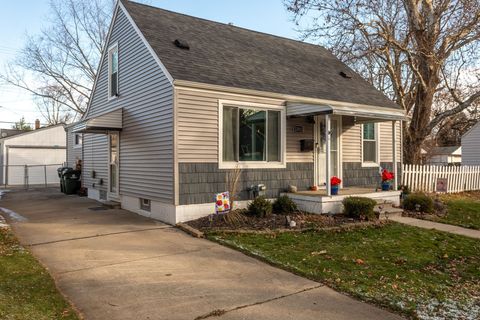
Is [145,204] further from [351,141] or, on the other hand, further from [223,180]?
[351,141]

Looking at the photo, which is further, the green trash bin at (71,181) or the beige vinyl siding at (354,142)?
the green trash bin at (71,181)

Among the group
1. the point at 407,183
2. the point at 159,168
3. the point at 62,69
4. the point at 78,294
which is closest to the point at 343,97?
the point at 407,183

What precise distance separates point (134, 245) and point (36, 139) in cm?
2257

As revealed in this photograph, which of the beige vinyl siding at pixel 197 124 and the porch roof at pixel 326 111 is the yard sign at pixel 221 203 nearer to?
the beige vinyl siding at pixel 197 124

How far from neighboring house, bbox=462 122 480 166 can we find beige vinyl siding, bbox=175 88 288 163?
25.8 m

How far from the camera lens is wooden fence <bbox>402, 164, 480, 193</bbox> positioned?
14.3 m

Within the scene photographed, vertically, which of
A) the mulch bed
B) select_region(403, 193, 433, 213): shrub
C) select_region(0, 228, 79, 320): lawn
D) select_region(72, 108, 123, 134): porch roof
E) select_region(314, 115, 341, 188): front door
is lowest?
select_region(0, 228, 79, 320): lawn

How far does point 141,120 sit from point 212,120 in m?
2.24

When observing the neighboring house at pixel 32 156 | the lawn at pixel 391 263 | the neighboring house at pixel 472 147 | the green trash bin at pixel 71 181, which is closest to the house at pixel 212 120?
the lawn at pixel 391 263

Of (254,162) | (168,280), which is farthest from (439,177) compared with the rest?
(168,280)

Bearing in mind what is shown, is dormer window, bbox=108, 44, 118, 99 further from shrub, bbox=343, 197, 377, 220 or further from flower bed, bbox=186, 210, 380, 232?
shrub, bbox=343, 197, 377, 220

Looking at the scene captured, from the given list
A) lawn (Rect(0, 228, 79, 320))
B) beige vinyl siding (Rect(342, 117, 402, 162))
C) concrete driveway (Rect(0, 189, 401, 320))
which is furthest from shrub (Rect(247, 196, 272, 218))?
lawn (Rect(0, 228, 79, 320))

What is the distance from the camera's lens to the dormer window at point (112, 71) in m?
12.0

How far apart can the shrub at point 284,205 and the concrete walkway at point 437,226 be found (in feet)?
8.35
